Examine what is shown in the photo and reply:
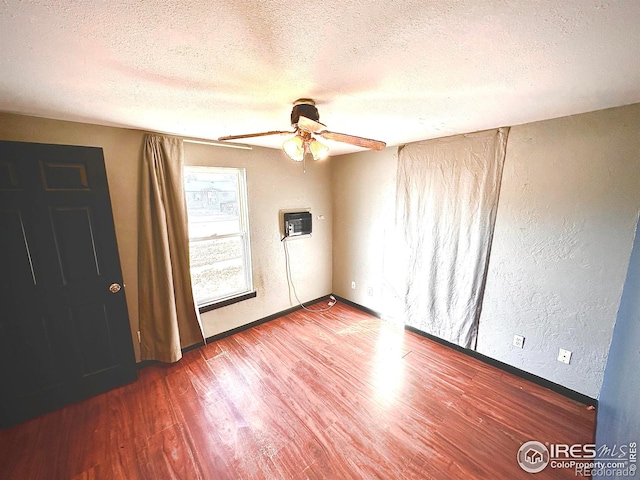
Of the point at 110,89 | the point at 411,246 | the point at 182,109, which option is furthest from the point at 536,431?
the point at 110,89

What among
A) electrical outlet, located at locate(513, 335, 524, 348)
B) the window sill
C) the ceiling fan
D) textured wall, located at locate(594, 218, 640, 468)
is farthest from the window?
textured wall, located at locate(594, 218, 640, 468)

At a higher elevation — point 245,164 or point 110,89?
point 110,89

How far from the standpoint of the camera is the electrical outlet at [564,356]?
1999mm

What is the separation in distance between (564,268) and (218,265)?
10.8ft

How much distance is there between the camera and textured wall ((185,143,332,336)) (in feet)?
9.39

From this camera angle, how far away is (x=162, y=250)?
2.35 meters

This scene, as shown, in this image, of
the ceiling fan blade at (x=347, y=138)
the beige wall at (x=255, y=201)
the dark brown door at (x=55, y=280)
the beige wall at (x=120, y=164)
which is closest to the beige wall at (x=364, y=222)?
the beige wall at (x=255, y=201)

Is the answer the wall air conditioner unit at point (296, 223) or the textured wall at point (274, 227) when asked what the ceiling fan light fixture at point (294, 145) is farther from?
the wall air conditioner unit at point (296, 223)

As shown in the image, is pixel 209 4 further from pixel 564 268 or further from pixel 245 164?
pixel 564 268

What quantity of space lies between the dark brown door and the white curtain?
2927 mm

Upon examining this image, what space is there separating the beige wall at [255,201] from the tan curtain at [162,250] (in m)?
0.08

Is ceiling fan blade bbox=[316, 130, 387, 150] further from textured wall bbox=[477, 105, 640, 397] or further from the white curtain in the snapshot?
textured wall bbox=[477, 105, 640, 397]

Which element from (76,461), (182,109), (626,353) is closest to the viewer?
(626,353)

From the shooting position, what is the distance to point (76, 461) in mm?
1572
